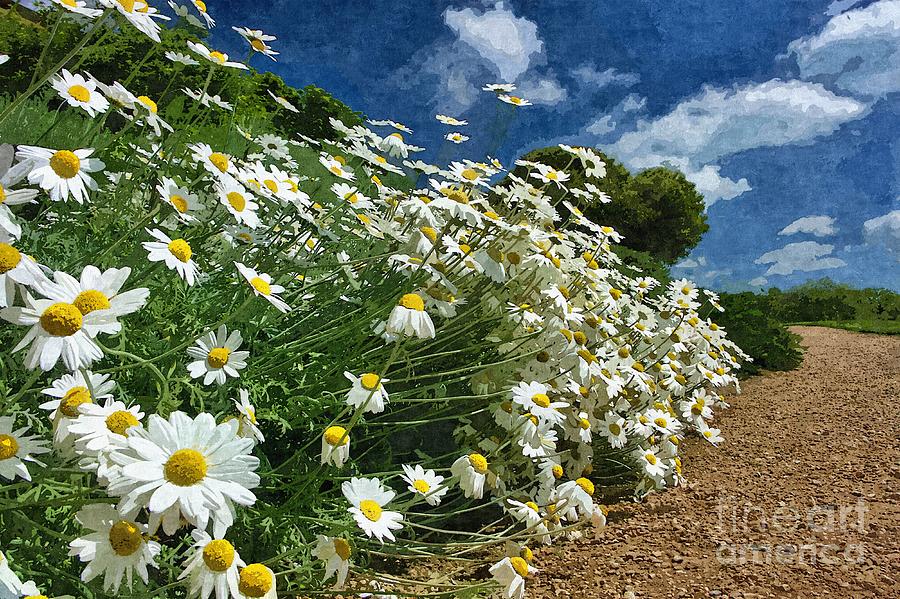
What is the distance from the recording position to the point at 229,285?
256 centimetres

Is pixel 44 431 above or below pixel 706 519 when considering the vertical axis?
above

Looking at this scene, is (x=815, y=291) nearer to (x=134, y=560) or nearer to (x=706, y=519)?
(x=706, y=519)

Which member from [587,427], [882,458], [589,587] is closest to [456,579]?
[589,587]

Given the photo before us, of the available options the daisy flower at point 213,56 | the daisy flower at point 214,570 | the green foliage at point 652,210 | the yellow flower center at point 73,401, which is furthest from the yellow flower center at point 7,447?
the green foliage at point 652,210

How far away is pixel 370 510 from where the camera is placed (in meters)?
1.62

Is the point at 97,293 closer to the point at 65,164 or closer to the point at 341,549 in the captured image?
the point at 65,164

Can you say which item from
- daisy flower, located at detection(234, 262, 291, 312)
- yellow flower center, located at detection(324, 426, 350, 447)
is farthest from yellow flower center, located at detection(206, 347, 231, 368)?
yellow flower center, located at detection(324, 426, 350, 447)

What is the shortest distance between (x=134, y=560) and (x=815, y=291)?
2286 centimetres

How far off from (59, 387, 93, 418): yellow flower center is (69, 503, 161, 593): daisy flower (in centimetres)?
25

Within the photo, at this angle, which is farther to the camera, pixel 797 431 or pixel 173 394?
pixel 797 431

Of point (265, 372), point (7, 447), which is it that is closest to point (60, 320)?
point (7, 447)

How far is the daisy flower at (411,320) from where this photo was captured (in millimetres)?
1869

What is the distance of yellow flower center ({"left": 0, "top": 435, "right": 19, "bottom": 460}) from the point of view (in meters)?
1.17

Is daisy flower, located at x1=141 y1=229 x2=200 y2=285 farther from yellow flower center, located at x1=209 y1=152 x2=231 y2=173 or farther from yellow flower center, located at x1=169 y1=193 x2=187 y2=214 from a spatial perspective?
yellow flower center, located at x1=209 y1=152 x2=231 y2=173
